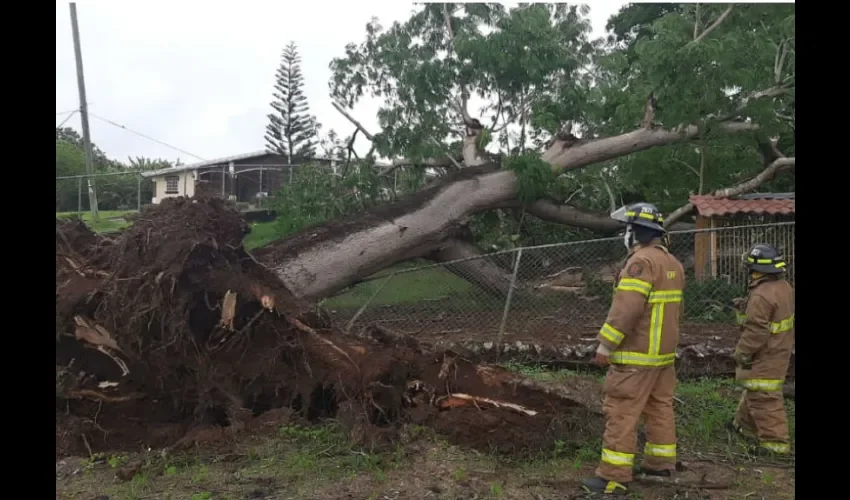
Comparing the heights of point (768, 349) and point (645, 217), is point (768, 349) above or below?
below

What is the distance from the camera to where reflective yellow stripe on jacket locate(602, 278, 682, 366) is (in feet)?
12.8

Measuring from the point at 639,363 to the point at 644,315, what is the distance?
0.95 feet

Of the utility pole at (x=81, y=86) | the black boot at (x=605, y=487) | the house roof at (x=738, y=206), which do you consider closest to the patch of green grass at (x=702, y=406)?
the black boot at (x=605, y=487)

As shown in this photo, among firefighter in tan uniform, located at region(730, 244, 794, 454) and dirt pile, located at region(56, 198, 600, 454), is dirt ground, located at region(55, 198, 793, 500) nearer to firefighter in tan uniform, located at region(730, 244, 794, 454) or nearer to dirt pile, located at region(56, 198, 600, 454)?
dirt pile, located at region(56, 198, 600, 454)

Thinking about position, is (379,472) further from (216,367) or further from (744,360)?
(744,360)

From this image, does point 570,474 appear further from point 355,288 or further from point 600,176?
point 600,176

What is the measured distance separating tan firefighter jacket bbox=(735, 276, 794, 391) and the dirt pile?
1209mm

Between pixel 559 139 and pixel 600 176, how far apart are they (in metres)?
1.43

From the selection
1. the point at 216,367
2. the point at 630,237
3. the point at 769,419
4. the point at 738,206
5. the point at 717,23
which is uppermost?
the point at 717,23

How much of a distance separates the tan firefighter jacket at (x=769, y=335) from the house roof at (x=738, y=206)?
5.72 m

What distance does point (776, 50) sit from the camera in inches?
378

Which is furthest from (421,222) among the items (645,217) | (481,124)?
(645,217)

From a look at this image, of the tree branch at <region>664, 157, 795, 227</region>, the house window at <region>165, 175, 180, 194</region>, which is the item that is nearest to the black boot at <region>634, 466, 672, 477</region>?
the tree branch at <region>664, 157, 795, 227</region>

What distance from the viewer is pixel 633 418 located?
3.86 metres
